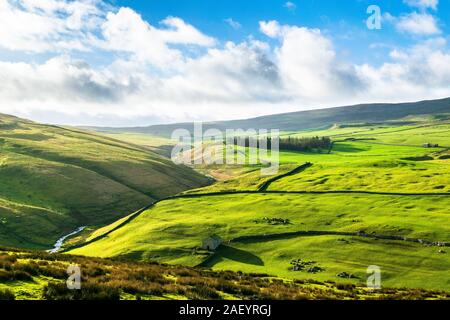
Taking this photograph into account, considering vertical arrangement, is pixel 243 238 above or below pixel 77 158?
below

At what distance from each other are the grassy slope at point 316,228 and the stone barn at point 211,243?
1.81 meters

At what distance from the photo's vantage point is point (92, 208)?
5153 inches

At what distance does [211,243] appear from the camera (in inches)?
2874

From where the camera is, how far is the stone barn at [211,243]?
72.9 m

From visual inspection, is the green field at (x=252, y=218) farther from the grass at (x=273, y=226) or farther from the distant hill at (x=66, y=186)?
the distant hill at (x=66, y=186)

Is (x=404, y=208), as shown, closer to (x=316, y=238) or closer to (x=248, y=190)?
(x=316, y=238)

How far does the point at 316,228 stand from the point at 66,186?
89718 mm

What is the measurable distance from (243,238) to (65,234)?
1998 inches

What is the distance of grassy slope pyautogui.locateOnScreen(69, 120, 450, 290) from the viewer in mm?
62281

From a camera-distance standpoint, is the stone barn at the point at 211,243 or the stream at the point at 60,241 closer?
the stone barn at the point at 211,243

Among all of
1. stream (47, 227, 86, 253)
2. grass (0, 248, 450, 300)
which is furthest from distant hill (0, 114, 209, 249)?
grass (0, 248, 450, 300)

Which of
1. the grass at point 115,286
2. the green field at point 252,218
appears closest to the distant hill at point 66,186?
the green field at point 252,218

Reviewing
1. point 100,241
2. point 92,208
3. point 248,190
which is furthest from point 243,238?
point 92,208

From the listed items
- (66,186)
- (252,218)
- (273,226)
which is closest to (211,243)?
(273,226)
